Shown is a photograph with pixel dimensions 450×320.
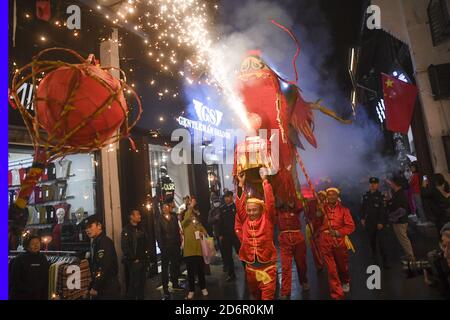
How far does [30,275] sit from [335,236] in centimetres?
475

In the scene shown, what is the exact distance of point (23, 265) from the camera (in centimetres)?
409

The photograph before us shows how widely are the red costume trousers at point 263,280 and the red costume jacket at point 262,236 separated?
119 mm

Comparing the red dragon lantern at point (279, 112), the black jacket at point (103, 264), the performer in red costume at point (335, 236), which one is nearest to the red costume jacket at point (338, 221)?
the performer in red costume at point (335, 236)

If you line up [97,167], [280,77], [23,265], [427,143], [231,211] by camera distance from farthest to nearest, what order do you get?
[427,143]
[231,211]
[97,167]
[280,77]
[23,265]

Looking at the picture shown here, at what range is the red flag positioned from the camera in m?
5.48

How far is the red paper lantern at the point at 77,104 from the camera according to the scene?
257 cm

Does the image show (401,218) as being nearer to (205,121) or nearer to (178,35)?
(205,121)

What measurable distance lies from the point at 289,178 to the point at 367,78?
62.7ft

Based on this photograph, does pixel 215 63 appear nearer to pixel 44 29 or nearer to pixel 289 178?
pixel 44 29

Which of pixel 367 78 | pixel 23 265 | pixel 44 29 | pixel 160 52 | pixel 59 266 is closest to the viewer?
pixel 23 265

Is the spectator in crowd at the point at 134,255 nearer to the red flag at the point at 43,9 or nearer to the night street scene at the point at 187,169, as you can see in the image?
the night street scene at the point at 187,169

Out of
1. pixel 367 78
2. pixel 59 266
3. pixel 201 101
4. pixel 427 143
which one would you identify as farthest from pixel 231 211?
pixel 367 78

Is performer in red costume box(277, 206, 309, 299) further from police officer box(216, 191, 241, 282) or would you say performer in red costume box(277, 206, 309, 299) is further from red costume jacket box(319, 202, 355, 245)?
police officer box(216, 191, 241, 282)

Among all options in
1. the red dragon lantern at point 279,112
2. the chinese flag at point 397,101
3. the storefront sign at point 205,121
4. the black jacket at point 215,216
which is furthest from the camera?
the storefront sign at point 205,121
